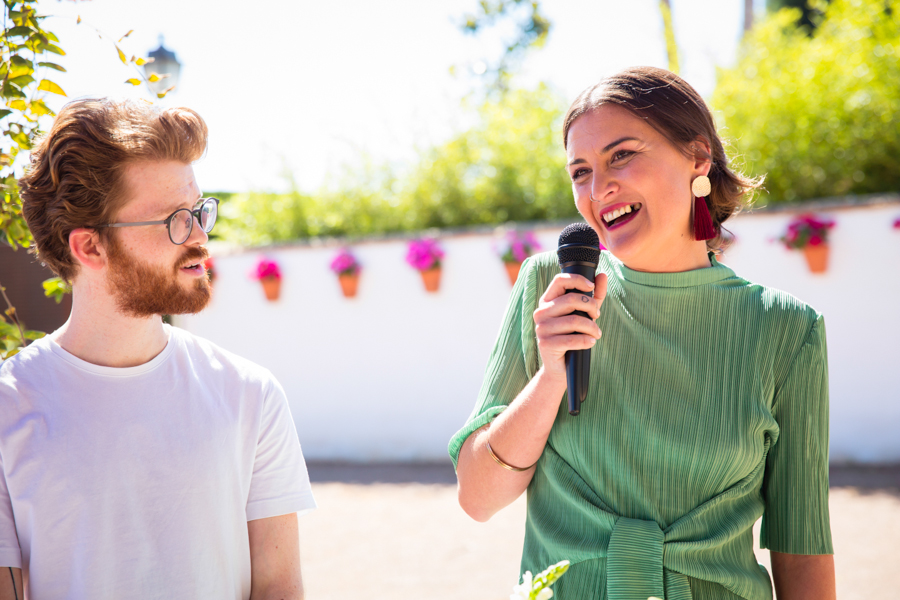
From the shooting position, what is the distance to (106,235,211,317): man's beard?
4.65 feet

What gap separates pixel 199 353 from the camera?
1571mm

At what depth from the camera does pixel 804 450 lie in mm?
1300

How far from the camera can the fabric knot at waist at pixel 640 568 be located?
1.24 meters

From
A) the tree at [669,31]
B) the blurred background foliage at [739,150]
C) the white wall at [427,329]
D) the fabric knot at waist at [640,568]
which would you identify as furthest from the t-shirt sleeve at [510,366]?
the tree at [669,31]

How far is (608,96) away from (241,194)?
7162 mm

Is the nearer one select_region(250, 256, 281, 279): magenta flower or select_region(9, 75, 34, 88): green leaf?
select_region(9, 75, 34, 88): green leaf

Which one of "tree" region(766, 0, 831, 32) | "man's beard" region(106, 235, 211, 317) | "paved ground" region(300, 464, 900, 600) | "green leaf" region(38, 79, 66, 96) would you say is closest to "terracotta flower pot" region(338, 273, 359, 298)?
"paved ground" region(300, 464, 900, 600)

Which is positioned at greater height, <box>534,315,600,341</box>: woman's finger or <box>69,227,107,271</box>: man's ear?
<box>69,227,107,271</box>: man's ear

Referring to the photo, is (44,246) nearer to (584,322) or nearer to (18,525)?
(18,525)

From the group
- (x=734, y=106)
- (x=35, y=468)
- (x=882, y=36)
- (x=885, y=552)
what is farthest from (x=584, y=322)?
(x=882, y=36)

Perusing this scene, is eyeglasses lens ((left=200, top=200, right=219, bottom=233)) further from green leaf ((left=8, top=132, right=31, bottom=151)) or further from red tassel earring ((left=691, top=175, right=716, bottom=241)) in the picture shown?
red tassel earring ((left=691, top=175, right=716, bottom=241))

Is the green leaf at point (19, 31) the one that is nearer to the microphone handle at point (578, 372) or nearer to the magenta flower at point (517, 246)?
the microphone handle at point (578, 372)

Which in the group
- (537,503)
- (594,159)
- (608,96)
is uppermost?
(608,96)

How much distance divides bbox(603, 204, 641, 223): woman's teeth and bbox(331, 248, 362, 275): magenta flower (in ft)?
18.2
